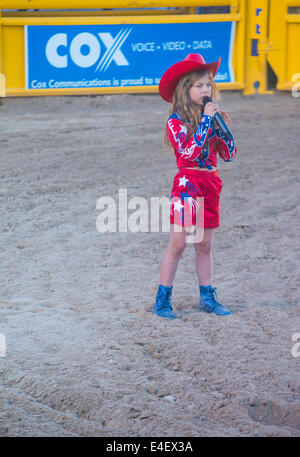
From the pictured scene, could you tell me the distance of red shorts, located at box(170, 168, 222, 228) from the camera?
3594 millimetres

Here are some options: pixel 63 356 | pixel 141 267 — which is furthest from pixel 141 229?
pixel 63 356

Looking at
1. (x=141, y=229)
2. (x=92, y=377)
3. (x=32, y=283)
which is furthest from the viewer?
(x=141, y=229)

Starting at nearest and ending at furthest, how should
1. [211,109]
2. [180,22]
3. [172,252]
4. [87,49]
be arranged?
[211,109] < [172,252] < [87,49] < [180,22]

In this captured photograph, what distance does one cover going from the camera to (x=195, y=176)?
3.60 meters

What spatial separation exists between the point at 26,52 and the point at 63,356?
5.93 m

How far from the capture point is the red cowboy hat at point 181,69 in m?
3.52

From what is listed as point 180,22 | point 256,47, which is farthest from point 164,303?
point 256,47

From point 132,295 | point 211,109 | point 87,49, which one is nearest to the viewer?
point 211,109

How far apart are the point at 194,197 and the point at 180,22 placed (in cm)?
571

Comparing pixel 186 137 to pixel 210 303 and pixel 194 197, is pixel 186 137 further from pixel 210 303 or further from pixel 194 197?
pixel 210 303

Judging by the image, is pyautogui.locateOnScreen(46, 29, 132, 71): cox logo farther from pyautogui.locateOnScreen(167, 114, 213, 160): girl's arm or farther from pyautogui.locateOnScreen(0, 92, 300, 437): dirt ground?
pyautogui.locateOnScreen(167, 114, 213, 160): girl's arm

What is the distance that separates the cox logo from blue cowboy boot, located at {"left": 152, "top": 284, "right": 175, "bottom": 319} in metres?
5.40

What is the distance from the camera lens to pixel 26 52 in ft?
27.6
